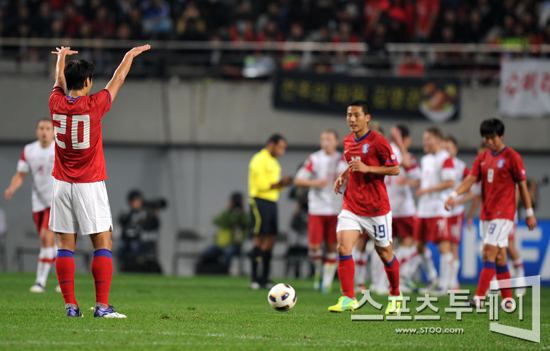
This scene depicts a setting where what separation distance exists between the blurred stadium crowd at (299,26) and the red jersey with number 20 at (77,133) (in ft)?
39.3

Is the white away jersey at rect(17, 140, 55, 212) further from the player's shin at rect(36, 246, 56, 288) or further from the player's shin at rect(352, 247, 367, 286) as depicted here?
the player's shin at rect(352, 247, 367, 286)

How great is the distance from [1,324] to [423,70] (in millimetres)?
14025

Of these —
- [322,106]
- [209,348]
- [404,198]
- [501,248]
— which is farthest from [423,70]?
[209,348]

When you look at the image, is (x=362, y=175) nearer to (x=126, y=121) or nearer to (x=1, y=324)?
(x=1, y=324)

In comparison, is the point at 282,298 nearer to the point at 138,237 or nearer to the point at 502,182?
the point at 502,182

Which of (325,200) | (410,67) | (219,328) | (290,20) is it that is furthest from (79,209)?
(290,20)

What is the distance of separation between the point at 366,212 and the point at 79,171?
2.89 metres

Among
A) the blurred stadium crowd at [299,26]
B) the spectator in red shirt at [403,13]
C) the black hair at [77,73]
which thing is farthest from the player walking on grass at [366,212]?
the spectator in red shirt at [403,13]

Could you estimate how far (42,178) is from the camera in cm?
1007

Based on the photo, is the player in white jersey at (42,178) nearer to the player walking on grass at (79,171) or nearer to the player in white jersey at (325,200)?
the player in white jersey at (325,200)

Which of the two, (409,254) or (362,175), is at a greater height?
(362,175)

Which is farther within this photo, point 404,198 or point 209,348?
point 404,198

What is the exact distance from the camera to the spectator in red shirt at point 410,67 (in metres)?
17.6

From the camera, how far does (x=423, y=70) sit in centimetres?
1773
